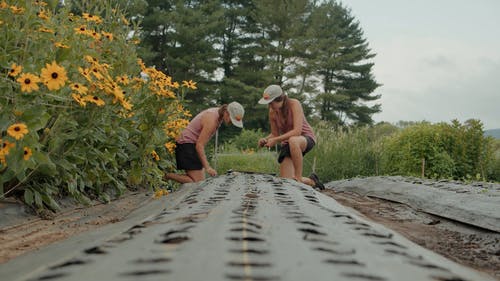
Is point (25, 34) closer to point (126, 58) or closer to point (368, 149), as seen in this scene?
point (126, 58)

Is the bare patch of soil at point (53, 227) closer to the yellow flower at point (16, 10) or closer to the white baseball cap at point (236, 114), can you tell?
the yellow flower at point (16, 10)

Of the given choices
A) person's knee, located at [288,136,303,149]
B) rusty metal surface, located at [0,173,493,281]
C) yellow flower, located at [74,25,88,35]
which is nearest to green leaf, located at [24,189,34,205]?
yellow flower, located at [74,25,88,35]

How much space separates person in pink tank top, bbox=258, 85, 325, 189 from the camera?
15.7 feet

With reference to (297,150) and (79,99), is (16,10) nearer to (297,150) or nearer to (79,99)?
(79,99)

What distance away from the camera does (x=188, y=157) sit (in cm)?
501

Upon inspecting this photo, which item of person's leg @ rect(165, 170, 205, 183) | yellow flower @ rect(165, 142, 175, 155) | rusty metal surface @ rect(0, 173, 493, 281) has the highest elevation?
yellow flower @ rect(165, 142, 175, 155)

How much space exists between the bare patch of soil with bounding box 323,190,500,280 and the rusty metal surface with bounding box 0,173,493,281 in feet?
2.36

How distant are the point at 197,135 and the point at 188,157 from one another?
258 millimetres

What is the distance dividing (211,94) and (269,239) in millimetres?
22099

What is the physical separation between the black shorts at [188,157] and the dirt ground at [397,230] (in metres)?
1.27

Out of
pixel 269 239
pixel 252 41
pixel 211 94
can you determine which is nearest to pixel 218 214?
pixel 269 239

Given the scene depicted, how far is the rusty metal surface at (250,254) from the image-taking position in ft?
3.20

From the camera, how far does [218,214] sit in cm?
174

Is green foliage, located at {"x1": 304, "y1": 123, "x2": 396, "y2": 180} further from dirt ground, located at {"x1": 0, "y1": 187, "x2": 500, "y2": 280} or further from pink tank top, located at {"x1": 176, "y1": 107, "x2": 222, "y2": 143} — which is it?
dirt ground, located at {"x1": 0, "y1": 187, "x2": 500, "y2": 280}
